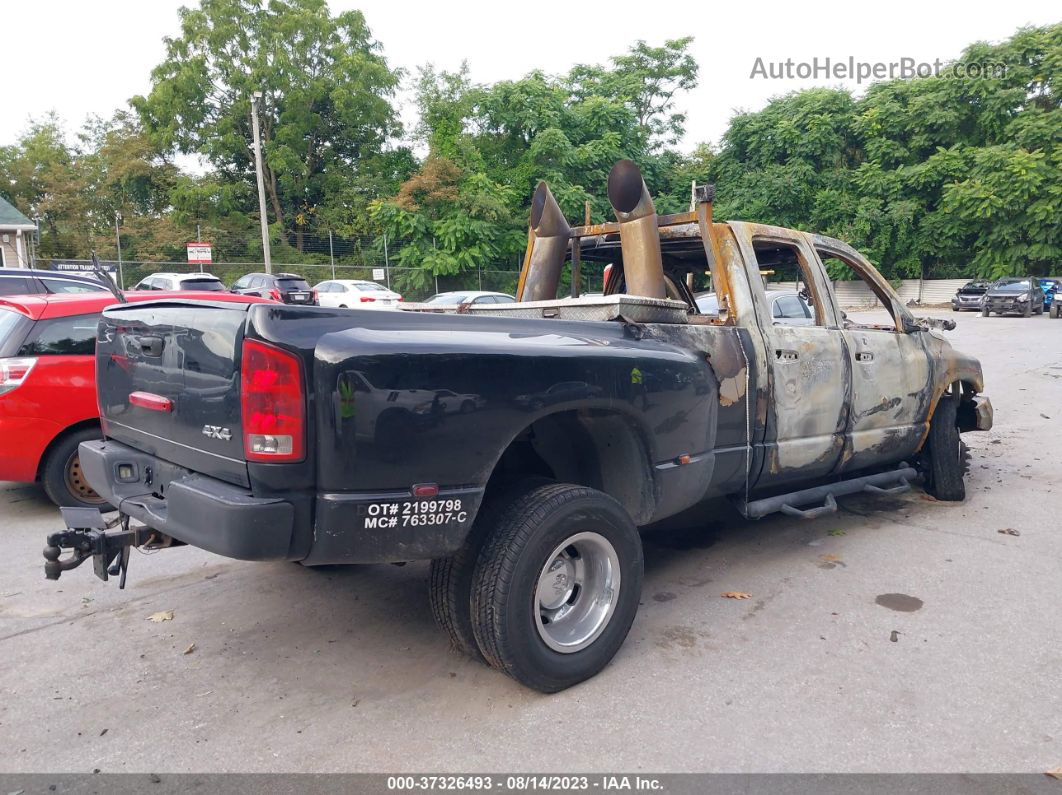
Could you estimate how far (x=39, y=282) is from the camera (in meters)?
10.5

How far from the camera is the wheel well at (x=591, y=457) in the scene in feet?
11.3

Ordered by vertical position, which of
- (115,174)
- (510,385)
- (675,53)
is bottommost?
(510,385)

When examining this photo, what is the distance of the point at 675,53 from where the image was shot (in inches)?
1670

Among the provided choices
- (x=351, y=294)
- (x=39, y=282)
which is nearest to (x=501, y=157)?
(x=351, y=294)

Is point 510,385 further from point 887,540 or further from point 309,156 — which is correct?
point 309,156

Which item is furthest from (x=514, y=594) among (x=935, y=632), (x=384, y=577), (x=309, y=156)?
(x=309, y=156)

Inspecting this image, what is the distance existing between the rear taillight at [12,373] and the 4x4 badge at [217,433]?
3.43 meters

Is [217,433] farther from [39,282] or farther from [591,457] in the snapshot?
[39,282]

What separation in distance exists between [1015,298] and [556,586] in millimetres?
31869

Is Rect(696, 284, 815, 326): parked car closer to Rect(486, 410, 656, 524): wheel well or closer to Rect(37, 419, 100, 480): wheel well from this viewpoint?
Rect(486, 410, 656, 524): wheel well

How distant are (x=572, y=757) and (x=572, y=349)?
1534 millimetres

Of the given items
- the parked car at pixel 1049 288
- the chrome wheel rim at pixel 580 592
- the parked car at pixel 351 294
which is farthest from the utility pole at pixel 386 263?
the chrome wheel rim at pixel 580 592

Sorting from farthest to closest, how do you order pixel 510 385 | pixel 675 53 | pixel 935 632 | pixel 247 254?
pixel 675 53, pixel 247 254, pixel 935 632, pixel 510 385

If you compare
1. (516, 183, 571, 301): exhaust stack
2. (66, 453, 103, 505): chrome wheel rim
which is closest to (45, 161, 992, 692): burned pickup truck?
(516, 183, 571, 301): exhaust stack
